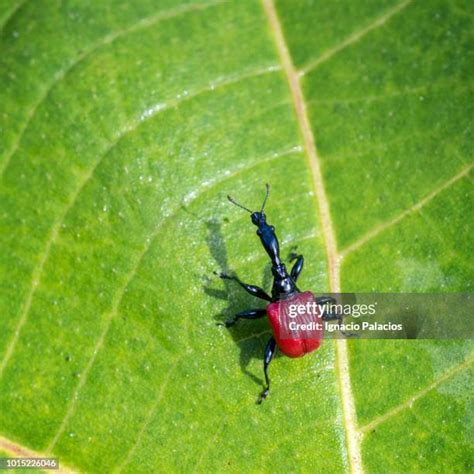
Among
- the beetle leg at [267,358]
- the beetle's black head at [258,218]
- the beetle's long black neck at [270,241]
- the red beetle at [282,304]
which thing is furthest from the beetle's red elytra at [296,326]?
the beetle's black head at [258,218]

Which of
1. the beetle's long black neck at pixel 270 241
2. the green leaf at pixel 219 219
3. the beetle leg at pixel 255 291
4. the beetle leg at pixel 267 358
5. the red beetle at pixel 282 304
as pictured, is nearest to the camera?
the green leaf at pixel 219 219

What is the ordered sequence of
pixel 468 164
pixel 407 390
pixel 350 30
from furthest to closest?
pixel 350 30
pixel 468 164
pixel 407 390

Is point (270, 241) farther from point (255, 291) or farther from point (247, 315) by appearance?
point (247, 315)

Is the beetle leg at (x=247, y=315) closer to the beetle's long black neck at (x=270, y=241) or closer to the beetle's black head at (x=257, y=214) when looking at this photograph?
the beetle's long black neck at (x=270, y=241)

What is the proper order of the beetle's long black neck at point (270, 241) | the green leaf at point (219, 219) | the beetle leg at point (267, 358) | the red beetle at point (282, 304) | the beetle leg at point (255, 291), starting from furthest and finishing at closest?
the beetle leg at point (255, 291)
the beetle's long black neck at point (270, 241)
the red beetle at point (282, 304)
the beetle leg at point (267, 358)
the green leaf at point (219, 219)

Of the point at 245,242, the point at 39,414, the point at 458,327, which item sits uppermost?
the point at 245,242

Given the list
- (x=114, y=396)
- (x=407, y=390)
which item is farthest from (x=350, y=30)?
(x=114, y=396)

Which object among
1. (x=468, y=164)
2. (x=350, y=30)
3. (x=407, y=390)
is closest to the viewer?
(x=407, y=390)

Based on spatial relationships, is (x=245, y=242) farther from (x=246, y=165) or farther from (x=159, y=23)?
(x=159, y=23)
